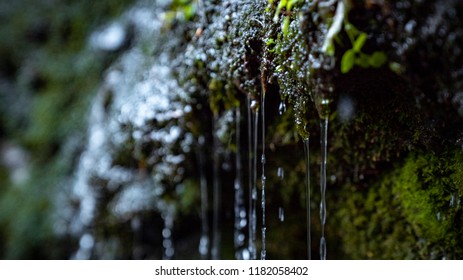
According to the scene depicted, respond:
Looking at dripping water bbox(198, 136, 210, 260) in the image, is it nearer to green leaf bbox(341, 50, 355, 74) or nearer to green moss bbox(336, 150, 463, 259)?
green moss bbox(336, 150, 463, 259)

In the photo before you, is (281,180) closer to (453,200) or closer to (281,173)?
(281,173)

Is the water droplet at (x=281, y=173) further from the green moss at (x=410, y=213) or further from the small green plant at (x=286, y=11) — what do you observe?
the small green plant at (x=286, y=11)

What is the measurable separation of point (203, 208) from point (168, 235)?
39cm

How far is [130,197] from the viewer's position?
319 cm

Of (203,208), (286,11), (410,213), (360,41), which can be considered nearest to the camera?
(360,41)

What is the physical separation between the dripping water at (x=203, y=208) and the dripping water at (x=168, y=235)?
231mm

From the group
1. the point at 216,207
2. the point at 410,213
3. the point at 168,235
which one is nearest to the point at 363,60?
the point at 410,213

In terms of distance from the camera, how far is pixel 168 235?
3.21 meters

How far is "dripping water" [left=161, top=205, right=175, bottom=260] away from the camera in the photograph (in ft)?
10.3

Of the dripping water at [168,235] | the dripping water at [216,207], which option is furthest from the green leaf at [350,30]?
the dripping water at [168,235]

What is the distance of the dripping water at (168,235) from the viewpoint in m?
3.14

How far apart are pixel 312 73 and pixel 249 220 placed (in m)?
1.42

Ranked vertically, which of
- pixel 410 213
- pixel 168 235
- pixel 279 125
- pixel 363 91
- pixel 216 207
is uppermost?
pixel 363 91
